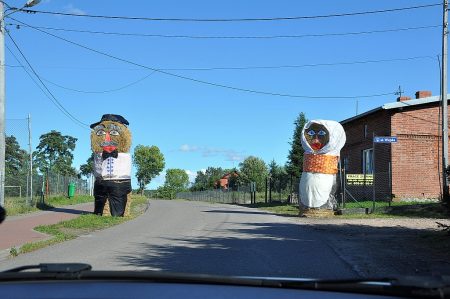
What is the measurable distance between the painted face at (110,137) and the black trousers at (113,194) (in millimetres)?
1265

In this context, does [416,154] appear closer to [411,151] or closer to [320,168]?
[411,151]

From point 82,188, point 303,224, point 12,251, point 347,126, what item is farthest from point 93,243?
point 82,188

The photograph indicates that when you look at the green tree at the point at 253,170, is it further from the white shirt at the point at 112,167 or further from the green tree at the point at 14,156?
the white shirt at the point at 112,167

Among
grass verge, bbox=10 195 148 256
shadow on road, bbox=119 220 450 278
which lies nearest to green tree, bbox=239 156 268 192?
grass verge, bbox=10 195 148 256

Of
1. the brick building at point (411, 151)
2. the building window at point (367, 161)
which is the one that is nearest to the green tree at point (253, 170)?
the building window at point (367, 161)

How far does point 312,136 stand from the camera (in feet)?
70.7

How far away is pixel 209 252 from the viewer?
1091 centimetres

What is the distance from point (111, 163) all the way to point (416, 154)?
573 inches

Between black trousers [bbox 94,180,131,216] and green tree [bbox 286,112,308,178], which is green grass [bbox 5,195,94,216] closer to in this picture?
black trousers [bbox 94,180,131,216]

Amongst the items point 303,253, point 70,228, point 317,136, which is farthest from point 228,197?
point 303,253

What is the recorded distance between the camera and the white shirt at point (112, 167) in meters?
20.7

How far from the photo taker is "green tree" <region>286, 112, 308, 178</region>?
136ft

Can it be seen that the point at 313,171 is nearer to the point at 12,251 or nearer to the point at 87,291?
the point at 12,251

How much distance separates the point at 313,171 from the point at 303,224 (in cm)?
366
